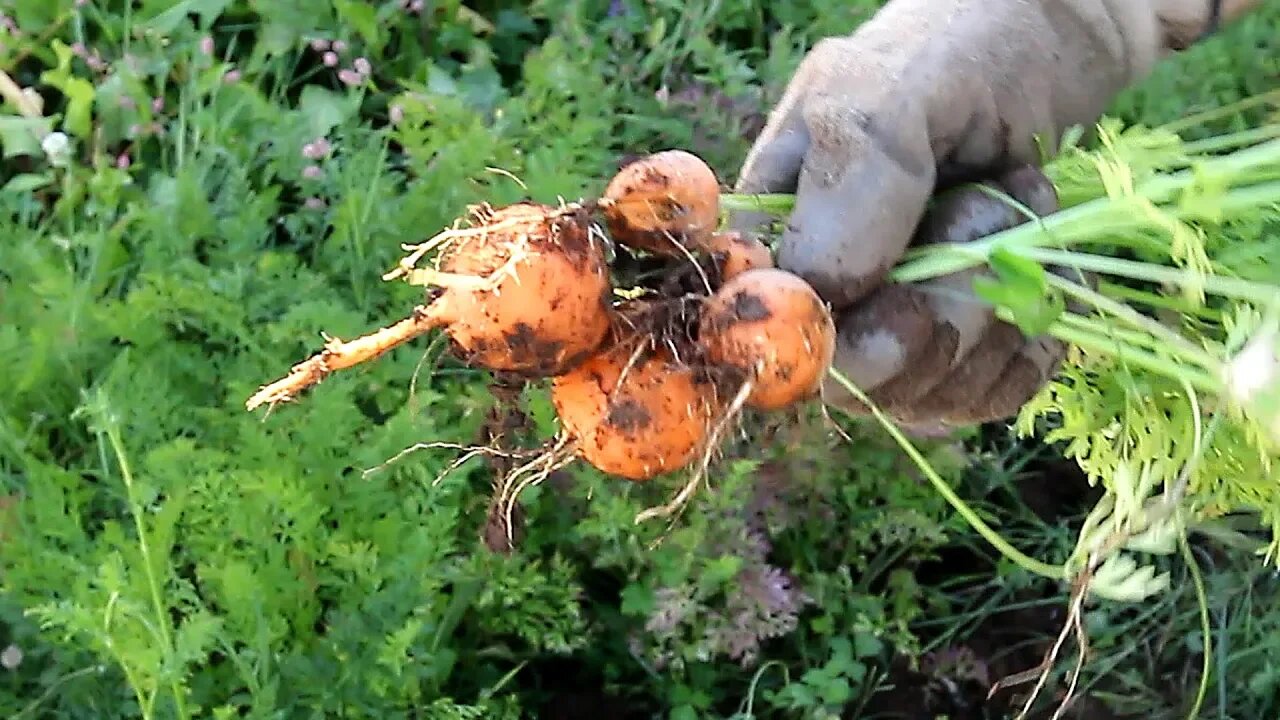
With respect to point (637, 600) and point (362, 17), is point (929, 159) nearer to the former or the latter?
point (637, 600)

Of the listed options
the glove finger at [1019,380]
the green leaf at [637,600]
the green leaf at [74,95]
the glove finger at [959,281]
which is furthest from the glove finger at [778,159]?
the green leaf at [74,95]

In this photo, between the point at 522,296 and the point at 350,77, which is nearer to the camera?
the point at 522,296

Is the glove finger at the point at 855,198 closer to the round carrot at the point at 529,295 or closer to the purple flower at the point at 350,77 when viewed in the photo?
the round carrot at the point at 529,295

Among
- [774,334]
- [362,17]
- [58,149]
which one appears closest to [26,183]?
[58,149]

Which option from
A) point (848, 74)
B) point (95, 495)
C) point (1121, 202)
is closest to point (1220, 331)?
point (1121, 202)

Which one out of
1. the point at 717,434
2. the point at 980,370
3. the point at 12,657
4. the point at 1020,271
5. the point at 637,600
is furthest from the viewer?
the point at 637,600

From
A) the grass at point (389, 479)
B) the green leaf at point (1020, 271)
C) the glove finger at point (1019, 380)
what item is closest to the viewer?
the green leaf at point (1020, 271)

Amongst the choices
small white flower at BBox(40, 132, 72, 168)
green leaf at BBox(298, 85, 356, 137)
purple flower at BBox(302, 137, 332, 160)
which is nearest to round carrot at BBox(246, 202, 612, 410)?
purple flower at BBox(302, 137, 332, 160)

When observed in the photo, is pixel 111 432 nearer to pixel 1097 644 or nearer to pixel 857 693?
pixel 857 693
